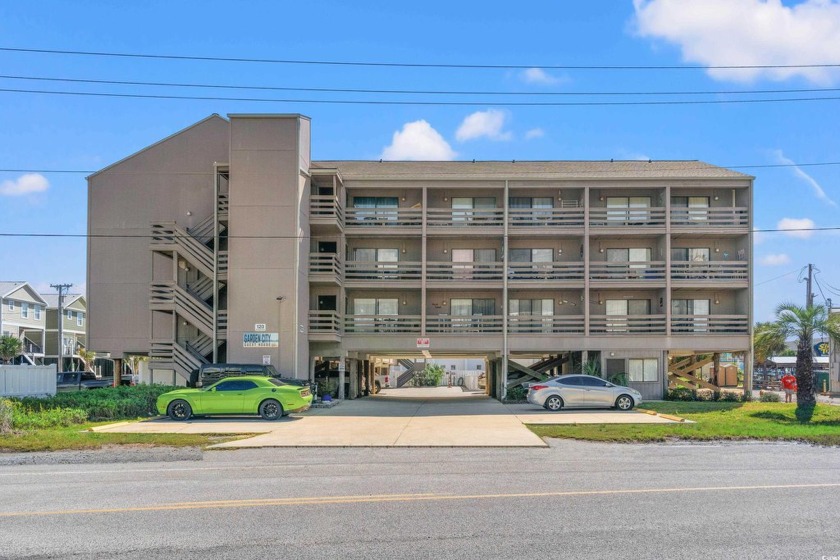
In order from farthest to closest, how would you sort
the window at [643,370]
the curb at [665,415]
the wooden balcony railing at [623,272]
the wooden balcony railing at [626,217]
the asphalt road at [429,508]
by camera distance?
the wooden balcony railing at [623,272], the wooden balcony railing at [626,217], the window at [643,370], the curb at [665,415], the asphalt road at [429,508]

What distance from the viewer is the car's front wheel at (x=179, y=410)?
22.7m

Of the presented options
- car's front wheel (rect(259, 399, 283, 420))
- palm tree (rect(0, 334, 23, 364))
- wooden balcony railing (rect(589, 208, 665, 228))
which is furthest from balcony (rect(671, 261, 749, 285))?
palm tree (rect(0, 334, 23, 364))

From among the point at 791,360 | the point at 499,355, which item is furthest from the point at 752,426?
the point at 791,360

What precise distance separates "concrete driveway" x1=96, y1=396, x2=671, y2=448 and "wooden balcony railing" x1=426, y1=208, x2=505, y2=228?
32.1ft

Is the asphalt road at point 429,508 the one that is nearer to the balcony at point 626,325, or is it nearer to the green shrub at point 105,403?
the green shrub at point 105,403

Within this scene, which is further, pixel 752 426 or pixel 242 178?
pixel 242 178

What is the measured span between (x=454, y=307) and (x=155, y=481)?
84.5ft

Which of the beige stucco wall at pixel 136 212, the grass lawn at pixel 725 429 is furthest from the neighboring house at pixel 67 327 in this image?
the grass lawn at pixel 725 429

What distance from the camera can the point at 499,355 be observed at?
35656mm

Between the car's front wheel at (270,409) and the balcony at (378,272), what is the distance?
12.3 m

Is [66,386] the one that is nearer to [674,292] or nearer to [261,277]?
[261,277]

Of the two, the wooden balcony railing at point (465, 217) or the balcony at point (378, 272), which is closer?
the wooden balcony railing at point (465, 217)

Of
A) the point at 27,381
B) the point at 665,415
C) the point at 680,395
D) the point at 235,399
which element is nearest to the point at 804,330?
the point at 665,415

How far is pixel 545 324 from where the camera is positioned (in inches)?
1387
